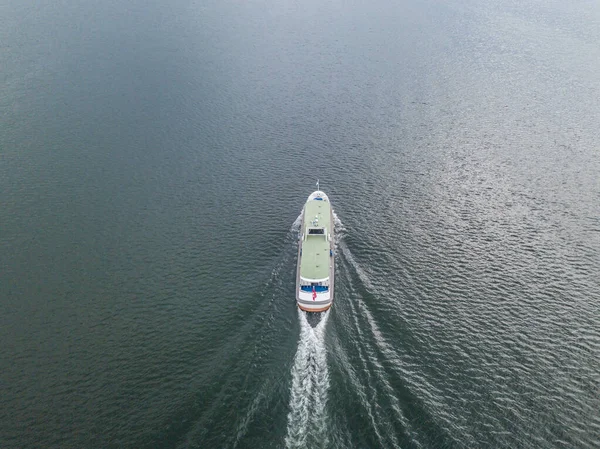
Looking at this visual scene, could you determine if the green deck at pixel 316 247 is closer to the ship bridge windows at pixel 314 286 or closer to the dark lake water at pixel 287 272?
the ship bridge windows at pixel 314 286

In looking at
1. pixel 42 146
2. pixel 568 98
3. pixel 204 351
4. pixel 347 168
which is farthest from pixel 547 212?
pixel 42 146

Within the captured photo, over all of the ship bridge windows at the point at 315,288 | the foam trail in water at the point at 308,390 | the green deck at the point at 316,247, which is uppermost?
the green deck at the point at 316,247

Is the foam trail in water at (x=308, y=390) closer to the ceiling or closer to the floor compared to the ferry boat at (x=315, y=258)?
closer to the floor

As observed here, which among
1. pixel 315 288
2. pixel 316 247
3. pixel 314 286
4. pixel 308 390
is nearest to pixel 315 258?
pixel 316 247

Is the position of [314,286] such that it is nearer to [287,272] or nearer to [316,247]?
[287,272]

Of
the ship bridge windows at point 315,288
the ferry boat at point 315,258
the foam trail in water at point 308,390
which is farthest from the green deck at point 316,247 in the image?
the foam trail in water at point 308,390

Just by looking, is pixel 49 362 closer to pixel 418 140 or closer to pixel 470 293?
pixel 470 293

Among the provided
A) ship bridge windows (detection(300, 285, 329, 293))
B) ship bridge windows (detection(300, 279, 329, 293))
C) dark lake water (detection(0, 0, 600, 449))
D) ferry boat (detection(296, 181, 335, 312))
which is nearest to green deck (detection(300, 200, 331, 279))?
ferry boat (detection(296, 181, 335, 312))
